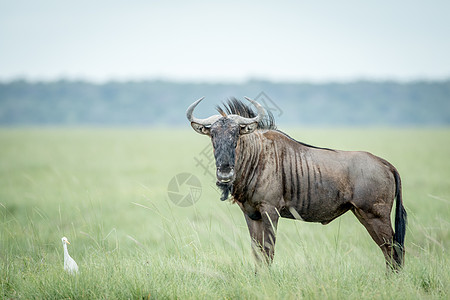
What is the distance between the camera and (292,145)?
19.6ft

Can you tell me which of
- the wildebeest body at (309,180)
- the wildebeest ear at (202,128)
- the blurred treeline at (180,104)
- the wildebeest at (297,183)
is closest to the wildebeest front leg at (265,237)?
the wildebeest at (297,183)

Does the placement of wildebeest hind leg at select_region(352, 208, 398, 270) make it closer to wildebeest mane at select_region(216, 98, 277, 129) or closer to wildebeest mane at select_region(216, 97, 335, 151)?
wildebeest mane at select_region(216, 97, 335, 151)

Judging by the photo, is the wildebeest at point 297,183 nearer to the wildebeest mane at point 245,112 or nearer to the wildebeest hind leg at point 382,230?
the wildebeest hind leg at point 382,230

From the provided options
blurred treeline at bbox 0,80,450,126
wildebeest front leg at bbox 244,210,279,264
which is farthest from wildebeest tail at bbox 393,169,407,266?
blurred treeline at bbox 0,80,450,126

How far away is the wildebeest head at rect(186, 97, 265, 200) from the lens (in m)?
5.32

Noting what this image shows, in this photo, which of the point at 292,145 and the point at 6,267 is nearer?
the point at 6,267

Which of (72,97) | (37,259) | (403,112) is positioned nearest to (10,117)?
(72,97)

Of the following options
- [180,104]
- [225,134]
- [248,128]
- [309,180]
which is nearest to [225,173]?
[225,134]

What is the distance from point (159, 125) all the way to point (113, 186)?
95062mm

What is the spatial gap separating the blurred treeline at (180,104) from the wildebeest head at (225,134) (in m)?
101

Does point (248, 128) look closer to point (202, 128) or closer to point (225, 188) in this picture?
point (202, 128)

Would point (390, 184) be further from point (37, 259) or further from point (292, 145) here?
point (37, 259)

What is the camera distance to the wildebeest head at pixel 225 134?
209 inches

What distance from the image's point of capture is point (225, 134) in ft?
17.8
